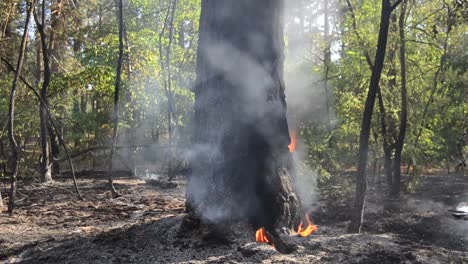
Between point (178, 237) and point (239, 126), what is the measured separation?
1.72 m

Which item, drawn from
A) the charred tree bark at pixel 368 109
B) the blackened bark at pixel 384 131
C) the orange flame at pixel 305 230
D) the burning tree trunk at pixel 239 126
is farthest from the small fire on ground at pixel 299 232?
the blackened bark at pixel 384 131

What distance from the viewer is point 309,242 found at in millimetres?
4734

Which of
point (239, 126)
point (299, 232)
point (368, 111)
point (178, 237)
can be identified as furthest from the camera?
point (299, 232)

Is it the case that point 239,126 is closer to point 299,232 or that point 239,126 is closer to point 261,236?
point 261,236

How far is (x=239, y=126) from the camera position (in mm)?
5203

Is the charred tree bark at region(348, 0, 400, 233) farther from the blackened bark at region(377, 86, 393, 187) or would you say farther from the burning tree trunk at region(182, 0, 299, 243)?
the blackened bark at region(377, 86, 393, 187)

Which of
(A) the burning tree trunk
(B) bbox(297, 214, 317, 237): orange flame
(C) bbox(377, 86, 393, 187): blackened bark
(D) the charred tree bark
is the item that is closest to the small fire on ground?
(B) bbox(297, 214, 317, 237): orange flame

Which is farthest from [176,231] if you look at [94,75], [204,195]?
[94,75]

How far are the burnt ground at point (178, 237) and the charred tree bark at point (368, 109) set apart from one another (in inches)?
15.8

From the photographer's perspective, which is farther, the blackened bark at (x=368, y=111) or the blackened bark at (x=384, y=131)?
the blackened bark at (x=384, y=131)

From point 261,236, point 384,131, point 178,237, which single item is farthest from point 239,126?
point 384,131

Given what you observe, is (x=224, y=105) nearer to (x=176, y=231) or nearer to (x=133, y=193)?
(x=176, y=231)

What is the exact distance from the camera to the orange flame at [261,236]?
490 cm

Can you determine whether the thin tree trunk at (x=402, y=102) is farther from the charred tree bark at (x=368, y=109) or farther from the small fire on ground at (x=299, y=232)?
the small fire on ground at (x=299, y=232)
